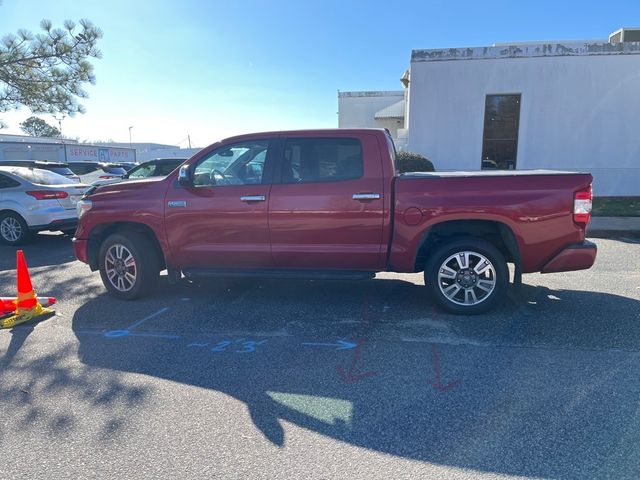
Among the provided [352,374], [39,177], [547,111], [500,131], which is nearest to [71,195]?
[39,177]

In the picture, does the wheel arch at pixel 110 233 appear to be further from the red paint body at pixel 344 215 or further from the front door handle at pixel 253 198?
the front door handle at pixel 253 198

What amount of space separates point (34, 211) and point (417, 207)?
781 centimetres

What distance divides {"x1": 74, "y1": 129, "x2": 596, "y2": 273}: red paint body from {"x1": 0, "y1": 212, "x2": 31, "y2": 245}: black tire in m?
4.40

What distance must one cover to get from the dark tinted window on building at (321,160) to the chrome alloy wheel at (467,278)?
1386mm

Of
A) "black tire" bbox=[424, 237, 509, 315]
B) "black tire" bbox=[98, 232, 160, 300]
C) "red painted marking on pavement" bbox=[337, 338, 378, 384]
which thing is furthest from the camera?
"black tire" bbox=[98, 232, 160, 300]

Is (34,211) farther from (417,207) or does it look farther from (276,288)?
(417,207)

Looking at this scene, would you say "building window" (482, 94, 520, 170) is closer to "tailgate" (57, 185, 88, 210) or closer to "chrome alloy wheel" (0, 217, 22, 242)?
"tailgate" (57, 185, 88, 210)

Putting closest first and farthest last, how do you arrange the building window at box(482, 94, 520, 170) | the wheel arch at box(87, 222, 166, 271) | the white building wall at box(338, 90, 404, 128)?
the wheel arch at box(87, 222, 166, 271)
the building window at box(482, 94, 520, 170)
the white building wall at box(338, 90, 404, 128)

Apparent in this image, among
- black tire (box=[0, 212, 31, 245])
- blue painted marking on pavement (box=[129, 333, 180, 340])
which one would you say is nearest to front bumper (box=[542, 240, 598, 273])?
blue painted marking on pavement (box=[129, 333, 180, 340])

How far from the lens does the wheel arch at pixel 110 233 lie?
5395 millimetres

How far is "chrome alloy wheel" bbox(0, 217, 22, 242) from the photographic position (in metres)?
8.80

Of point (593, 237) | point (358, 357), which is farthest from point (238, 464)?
point (593, 237)

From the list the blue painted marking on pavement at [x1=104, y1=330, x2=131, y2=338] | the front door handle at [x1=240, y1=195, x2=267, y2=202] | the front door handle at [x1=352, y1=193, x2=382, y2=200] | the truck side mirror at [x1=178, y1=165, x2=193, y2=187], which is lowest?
the blue painted marking on pavement at [x1=104, y1=330, x2=131, y2=338]

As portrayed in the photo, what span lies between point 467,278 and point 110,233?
14.2 feet
